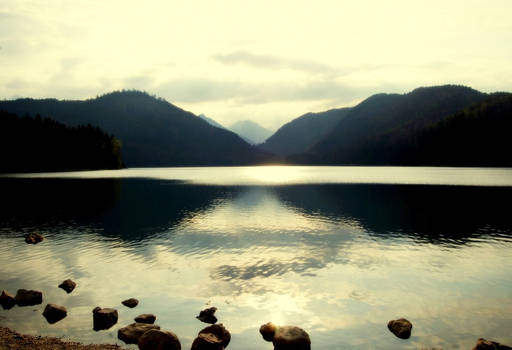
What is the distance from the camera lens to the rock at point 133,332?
1963 cm

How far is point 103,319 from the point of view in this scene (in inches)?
851

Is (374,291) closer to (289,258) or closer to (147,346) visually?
(289,258)

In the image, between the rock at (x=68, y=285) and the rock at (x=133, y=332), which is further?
the rock at (x=68, y=285)

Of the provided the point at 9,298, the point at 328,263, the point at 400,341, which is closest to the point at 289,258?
the point at 328,263

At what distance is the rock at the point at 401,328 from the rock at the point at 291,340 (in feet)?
18.5

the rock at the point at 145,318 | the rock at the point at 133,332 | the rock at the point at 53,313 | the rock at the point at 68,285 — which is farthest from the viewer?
the rock at the point at 68,285

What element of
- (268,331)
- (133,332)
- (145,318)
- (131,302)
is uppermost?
(133,332)

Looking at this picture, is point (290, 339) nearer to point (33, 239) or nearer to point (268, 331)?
point (268, 331)

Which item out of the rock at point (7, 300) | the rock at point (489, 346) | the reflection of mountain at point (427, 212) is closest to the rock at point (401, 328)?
the rock at point (489, 346)

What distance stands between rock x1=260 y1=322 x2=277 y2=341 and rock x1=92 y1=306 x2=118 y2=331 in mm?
9520

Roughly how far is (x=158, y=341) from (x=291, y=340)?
7042 mm

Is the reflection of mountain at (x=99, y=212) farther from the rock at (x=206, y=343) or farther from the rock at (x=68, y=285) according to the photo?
the rock at (x=206, y=343)

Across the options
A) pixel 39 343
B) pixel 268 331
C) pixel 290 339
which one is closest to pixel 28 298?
pixel 39 343

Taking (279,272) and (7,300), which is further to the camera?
(279,272)
